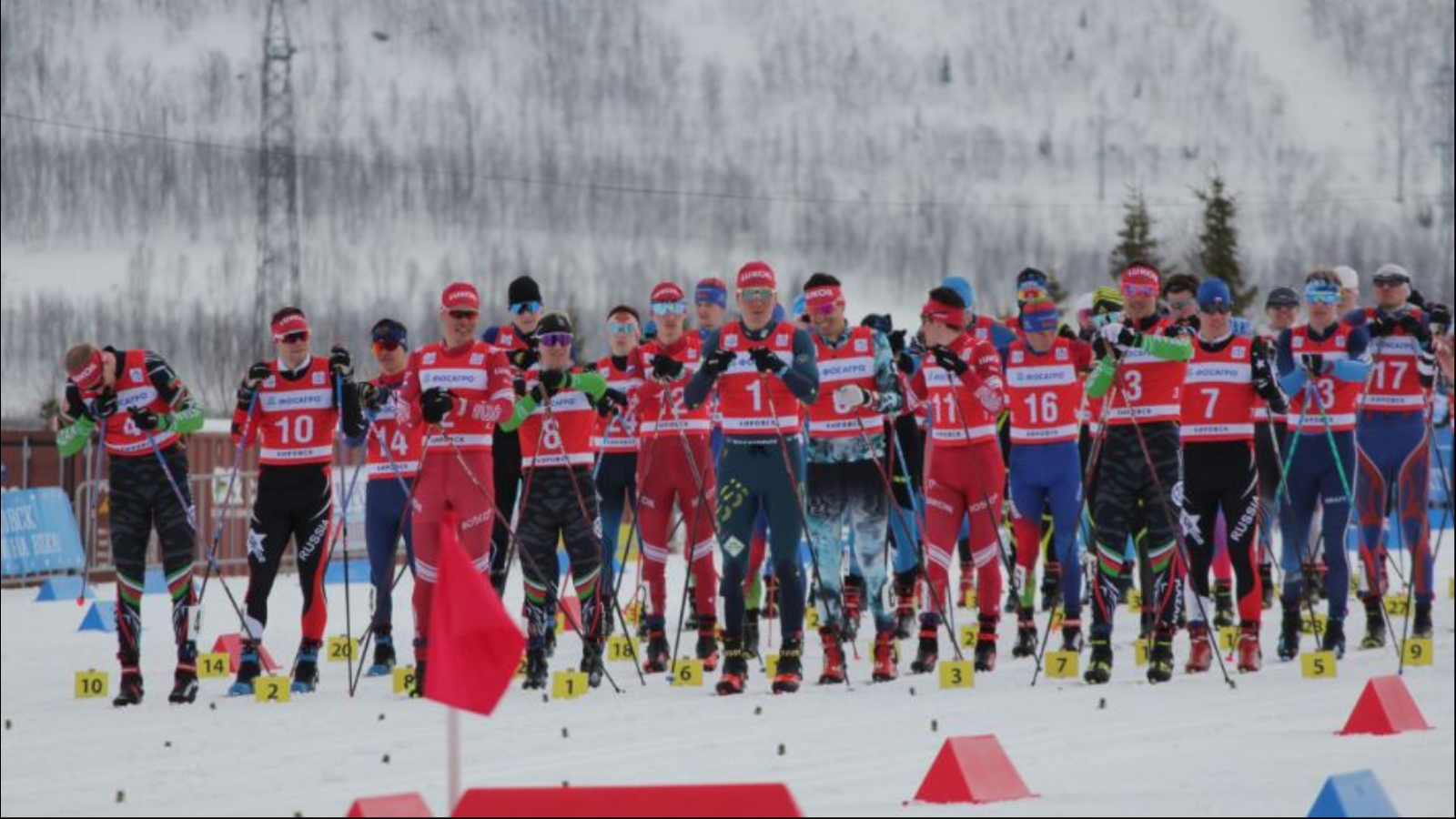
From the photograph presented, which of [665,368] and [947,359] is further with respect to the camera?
[947,359]

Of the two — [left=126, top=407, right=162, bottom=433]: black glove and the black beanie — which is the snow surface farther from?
the black beanie

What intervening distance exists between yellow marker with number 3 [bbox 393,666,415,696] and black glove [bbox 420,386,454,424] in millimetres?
1293

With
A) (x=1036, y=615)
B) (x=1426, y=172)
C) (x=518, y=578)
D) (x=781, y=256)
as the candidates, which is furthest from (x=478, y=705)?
(x=1426, y=172)

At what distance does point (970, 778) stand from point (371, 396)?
4.71m

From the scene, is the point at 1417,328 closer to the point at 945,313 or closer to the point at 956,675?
the point at 945,313

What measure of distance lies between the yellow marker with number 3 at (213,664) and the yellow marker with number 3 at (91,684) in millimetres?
616

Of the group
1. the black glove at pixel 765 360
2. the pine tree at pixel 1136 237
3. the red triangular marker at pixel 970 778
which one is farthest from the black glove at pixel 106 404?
the pine tree at pixel 1136 237

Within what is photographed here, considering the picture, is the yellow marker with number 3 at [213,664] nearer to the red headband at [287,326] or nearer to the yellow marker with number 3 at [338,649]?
the yellow marker with number 3 at [338,649]

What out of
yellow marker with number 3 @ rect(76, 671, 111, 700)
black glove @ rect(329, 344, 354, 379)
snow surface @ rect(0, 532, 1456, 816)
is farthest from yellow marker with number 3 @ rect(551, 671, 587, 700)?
yellow marker with number 3 @ rect(76, 671, 111, 700)

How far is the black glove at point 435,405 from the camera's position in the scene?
383 inches

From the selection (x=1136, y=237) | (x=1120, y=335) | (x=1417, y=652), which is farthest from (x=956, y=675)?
(x=1136, y=237)

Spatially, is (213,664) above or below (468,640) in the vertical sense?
below

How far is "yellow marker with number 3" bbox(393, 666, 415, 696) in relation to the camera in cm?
1027

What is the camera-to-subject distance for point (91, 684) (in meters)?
10.7
